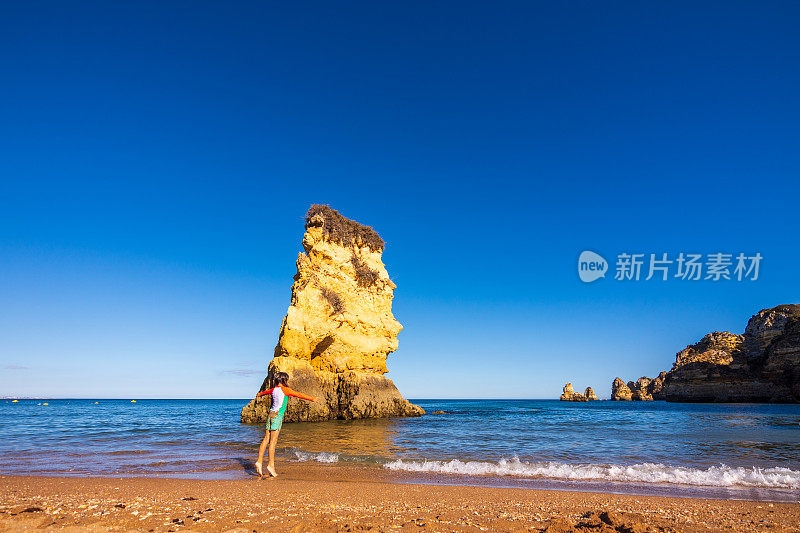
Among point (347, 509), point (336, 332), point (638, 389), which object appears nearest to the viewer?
point (347, 509)

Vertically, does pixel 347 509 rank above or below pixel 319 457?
above

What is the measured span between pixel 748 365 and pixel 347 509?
84619 mm

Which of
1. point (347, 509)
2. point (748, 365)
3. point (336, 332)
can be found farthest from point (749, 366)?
point (347, 509)

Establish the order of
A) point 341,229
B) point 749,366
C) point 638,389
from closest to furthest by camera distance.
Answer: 1. point 341,229
2. point 749,366
3. point 638,389

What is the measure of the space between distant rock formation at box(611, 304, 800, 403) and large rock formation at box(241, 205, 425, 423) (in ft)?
207

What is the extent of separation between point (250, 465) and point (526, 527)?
6.92 m

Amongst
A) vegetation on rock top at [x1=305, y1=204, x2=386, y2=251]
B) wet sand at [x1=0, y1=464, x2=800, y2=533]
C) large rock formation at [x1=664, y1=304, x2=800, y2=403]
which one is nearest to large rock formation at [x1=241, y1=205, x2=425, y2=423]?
vegetation on rock top at [x1=305, y1=204, x2=386, y2=251]

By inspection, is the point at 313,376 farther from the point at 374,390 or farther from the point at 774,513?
the point at 774,513

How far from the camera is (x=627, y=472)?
320 inches

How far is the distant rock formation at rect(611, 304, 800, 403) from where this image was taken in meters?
57.9

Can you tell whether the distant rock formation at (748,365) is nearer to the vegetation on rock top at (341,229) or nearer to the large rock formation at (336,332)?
the large rock formation at (336,332)

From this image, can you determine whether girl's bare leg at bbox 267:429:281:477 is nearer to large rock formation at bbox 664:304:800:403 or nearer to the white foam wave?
the white foam wave

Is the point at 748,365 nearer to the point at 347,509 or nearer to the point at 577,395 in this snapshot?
the point at 577,395

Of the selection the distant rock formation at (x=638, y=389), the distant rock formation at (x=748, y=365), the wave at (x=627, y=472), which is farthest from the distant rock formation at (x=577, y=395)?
the wave at (x=627, y=472)
